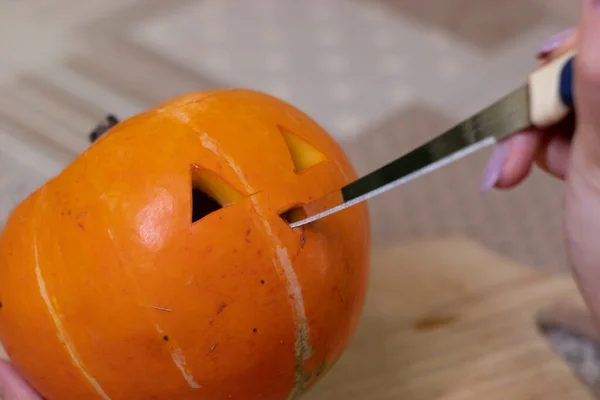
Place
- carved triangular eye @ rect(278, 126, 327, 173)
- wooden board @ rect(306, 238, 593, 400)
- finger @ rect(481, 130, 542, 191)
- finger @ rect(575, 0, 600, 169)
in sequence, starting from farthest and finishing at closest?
wooden board @ rect(306, 238, 593, 400)
carved triangular eye @ rect(278, 126, 327, 173)
finger @ rect(481, 130, 542, 191)
finger @ rect(575, 0, 600, 169)

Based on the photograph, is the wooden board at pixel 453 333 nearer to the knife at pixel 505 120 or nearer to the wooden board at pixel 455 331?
the wooden board at pixel 455 331

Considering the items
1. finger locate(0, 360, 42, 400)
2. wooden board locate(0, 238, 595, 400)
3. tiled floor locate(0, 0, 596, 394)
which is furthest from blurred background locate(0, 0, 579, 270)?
finger locate(0, 360, 42, 400)

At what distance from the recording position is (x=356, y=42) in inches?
59.0

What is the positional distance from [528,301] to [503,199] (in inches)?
11.6

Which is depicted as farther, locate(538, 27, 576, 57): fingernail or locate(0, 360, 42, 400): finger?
locate(0, 360, 42, 400): finger

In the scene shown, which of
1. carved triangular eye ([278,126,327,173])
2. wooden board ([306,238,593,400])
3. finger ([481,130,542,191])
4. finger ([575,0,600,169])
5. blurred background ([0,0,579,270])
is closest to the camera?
finger ([575,0,600,169])

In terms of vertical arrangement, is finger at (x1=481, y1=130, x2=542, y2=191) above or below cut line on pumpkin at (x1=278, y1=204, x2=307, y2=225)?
above

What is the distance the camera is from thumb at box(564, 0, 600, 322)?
0.38m

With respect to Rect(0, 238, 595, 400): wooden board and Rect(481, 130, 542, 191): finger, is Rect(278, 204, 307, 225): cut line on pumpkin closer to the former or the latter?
Rect(481, 130, 542, 191): finger

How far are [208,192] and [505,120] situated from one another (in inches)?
10.4

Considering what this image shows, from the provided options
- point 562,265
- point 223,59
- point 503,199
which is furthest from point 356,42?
point 562,265

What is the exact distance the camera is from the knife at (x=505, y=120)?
439mm

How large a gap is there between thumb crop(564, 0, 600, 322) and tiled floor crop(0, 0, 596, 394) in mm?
545

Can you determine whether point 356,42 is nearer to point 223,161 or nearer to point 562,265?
point 562,265
